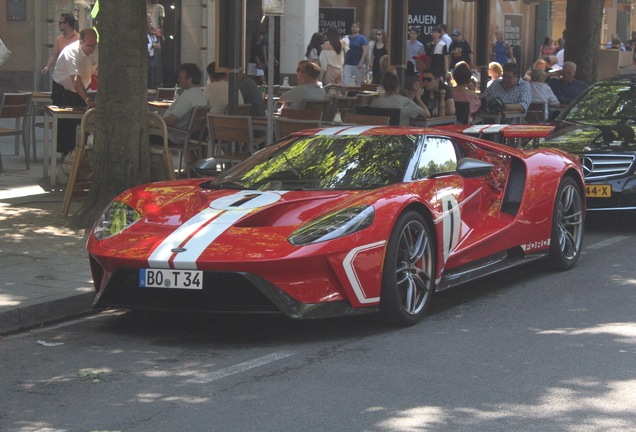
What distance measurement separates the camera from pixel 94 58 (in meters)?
13.9

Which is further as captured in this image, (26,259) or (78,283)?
(26,259)

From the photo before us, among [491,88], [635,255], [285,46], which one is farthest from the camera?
[285,46]

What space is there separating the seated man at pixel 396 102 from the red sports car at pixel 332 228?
15.4ft

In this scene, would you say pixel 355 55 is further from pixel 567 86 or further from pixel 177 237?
pixel 177 237

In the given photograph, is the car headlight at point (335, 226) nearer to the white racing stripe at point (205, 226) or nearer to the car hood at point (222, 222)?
the car hood at point (222, 222)

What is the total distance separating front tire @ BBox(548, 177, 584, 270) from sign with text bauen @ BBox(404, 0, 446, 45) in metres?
23.1

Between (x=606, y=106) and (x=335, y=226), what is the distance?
6737mm

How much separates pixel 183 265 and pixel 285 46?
21816 mm

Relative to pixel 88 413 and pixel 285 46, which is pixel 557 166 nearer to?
pixel 88 413

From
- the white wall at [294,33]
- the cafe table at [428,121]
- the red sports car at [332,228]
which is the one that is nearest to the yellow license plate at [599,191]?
the red sports car at [332,228]

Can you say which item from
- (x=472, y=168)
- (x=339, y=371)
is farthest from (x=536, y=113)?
(x=339, y=371)

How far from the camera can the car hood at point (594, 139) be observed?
10.4m

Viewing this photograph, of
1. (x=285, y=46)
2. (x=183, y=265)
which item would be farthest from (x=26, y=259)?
(x=285, y=46)

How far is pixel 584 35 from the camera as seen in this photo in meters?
18.0
